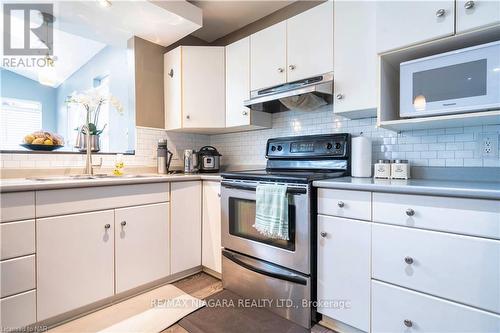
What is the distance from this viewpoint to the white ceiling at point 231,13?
7.58 ft

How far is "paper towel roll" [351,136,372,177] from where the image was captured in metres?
1.70

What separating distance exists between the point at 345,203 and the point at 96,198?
1.57 m

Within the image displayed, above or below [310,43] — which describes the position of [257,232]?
below

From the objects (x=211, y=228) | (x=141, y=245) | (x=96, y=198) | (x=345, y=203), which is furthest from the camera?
(x=211, y=228)

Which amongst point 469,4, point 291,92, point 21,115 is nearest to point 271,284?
point 291,92

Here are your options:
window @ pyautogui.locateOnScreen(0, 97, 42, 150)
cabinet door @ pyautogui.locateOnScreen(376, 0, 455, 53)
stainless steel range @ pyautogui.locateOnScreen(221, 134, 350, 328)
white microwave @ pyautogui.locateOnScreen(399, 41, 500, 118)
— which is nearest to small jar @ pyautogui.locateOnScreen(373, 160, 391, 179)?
stainless steel range @ pyautogui.locateOnScreen(221, 134, 350, 328)

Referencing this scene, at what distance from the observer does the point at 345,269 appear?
4.55ft

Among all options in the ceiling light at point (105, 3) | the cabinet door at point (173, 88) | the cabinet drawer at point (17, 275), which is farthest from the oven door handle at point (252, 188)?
the ceiling light at point (105, 3)

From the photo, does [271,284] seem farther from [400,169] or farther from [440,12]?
[440,12]

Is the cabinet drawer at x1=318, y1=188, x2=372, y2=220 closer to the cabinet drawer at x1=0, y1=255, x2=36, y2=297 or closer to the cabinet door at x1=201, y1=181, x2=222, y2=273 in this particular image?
the cabinet door at x1=201, y1=181, x2=222, y2=273

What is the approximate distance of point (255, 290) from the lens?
1743 mm

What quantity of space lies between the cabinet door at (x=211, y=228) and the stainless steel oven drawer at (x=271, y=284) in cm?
16

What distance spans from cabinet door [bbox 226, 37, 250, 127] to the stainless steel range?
0.45 metres

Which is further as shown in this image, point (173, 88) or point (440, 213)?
point (173, 88)
